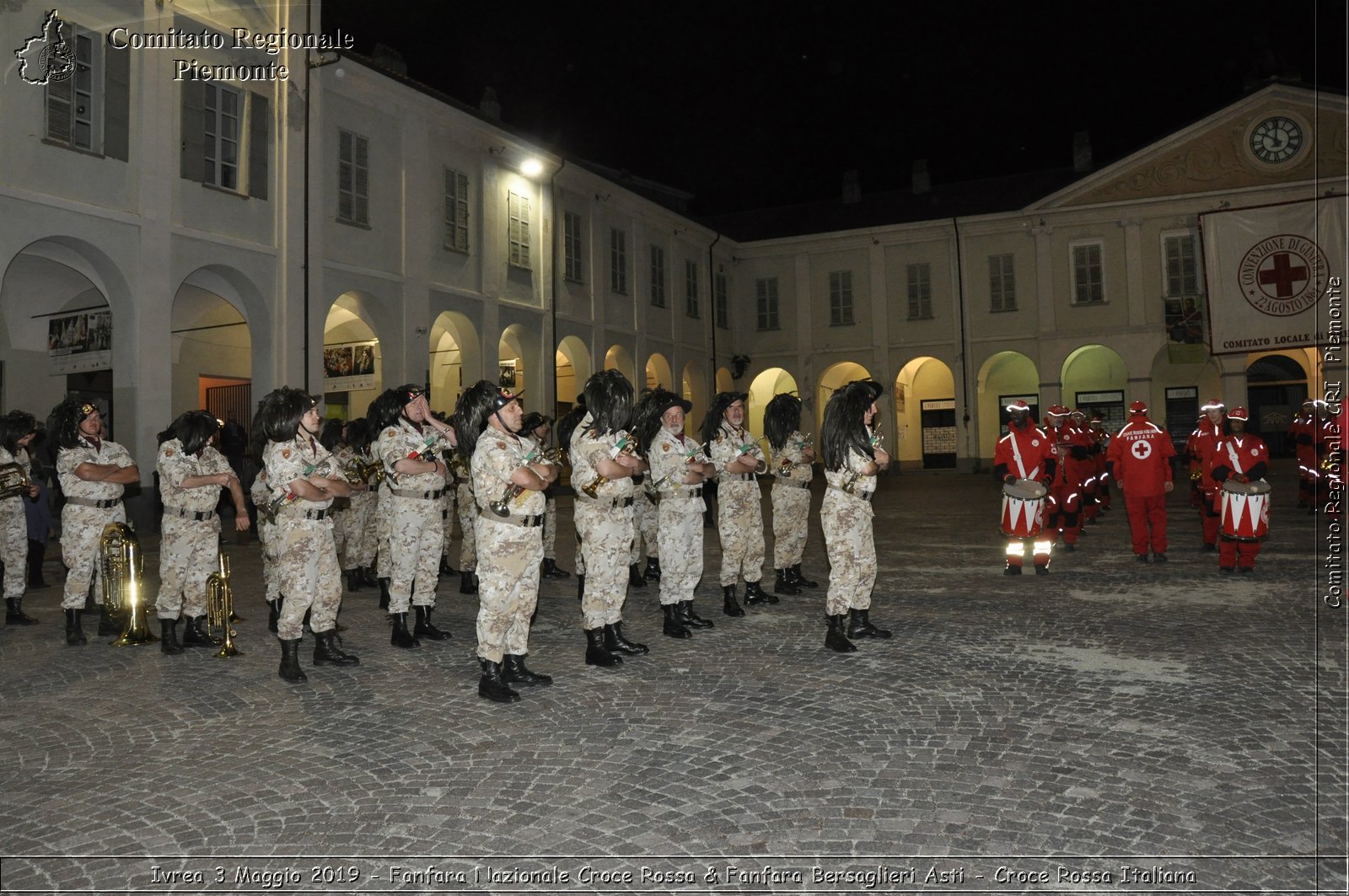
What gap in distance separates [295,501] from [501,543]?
166 centimetres

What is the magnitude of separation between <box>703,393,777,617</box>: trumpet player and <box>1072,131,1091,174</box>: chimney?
35.5 meters

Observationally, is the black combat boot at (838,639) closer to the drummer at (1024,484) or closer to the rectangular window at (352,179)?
the drummer at (1024,484)

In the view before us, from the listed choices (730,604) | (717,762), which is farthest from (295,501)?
(730,604)

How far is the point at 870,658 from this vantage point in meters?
6.56

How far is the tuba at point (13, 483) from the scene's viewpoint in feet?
28.0

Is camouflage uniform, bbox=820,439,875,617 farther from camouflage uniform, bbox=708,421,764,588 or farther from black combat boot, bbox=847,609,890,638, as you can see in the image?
camouflage uniform, bbox=708,421,764,588

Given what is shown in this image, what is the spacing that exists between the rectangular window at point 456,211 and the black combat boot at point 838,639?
18.5 m

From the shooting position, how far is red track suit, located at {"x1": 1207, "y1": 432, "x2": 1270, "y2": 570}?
9.91 meters

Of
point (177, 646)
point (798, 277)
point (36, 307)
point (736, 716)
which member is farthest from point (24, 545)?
point (798, 277)

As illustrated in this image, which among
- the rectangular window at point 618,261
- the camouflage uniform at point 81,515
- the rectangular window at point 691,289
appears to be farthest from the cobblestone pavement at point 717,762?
the rectangular window at point 691,289

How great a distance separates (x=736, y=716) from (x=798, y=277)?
34.5 meters

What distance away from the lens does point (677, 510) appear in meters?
7.62

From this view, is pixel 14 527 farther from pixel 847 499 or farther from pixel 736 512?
pixel 847 499

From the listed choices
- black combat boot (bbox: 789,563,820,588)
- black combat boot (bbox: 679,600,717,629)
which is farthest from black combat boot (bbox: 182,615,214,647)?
black combat boot (bbox: 789,563,820,588)
